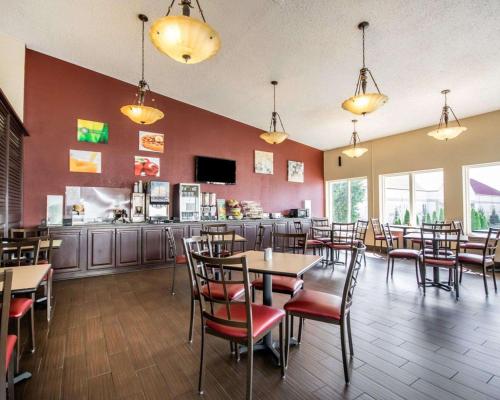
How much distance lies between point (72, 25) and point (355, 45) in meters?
4.24

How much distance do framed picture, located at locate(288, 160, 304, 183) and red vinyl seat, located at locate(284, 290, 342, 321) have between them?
624 centimetres

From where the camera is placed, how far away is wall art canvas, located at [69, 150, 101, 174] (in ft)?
16.9

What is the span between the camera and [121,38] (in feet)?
14.1

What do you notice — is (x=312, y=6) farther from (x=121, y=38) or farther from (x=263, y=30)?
(x=121, y=38)

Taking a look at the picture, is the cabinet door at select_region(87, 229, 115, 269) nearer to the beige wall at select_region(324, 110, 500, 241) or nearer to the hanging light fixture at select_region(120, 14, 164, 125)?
the hanging light fixture at select_region(120, 14, 164, 125)

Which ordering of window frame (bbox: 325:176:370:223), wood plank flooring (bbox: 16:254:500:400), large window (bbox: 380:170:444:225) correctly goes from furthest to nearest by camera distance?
window frame (bbox: 325:176:370:223)
large window (bbox: 380:170:444:225)
wood plank flooring (bbox: 16:254:500:400)

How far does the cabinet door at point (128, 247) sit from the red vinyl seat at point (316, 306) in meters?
Answer: 3.95

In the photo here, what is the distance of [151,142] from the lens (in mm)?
5941

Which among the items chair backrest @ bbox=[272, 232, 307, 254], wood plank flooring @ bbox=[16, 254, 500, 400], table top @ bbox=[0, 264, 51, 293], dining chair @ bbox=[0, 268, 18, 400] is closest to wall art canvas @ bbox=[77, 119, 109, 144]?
wood plank flooring @ bbox=[16, 254, 500, 400]

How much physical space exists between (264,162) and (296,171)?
1.28 m

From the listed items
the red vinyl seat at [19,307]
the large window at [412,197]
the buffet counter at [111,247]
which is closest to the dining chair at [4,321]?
the red vinyl seat at [19,307]

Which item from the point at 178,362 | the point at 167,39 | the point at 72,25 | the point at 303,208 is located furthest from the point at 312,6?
the point at 303,208

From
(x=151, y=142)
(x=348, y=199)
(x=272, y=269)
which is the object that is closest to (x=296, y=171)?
(x=348, y=199)

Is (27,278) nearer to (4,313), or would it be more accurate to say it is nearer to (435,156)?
(4,313)
